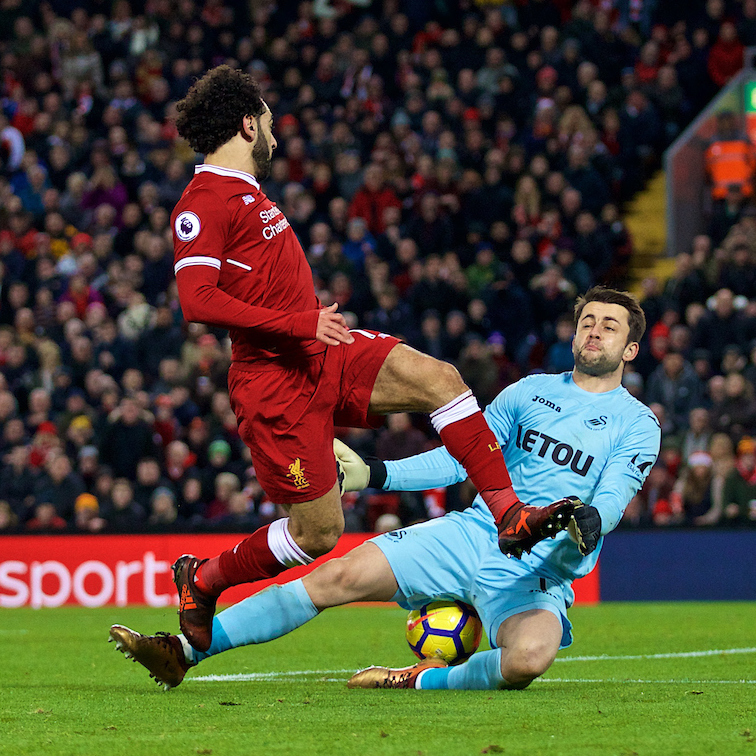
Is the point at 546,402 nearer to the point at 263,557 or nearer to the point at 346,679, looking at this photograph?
the point at 263,557

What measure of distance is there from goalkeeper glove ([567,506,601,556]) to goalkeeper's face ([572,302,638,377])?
3.70ft

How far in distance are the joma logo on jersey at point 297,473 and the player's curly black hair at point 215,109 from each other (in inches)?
51.8

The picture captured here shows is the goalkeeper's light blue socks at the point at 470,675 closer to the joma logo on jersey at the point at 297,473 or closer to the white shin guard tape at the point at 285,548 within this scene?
the white shin guard tape at the point at 285,548

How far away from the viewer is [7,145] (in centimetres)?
1741

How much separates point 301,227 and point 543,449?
33.6 ft

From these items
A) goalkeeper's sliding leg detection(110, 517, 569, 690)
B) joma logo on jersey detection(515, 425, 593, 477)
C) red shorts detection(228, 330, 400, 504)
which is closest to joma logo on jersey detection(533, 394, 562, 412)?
joma logo on jersey detection(515, 425, 593, 477)

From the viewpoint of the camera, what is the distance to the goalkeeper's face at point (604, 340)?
5867 millimetres

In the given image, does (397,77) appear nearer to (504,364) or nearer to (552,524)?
(504,364)

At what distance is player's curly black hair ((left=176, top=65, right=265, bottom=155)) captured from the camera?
17.4ft

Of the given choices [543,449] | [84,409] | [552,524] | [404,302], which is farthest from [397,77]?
[552,524]

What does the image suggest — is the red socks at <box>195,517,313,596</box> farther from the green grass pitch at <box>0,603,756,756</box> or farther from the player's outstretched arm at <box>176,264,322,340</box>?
the player's outstretched arm at <box>176,264,322,340</box>

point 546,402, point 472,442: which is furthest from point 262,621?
point 546,402

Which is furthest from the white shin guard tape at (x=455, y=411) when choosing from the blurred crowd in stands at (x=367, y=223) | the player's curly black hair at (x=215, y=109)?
the blurred crowd in stands at (x=367, y=223)

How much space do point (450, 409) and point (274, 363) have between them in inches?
28.8
